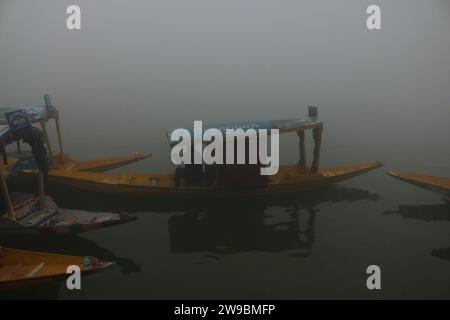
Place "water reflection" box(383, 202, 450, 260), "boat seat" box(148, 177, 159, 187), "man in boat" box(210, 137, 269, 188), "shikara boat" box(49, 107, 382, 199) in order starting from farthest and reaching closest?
"boat seat" box(148, 177, 159, 187)
"shikara boat" box(49, 107, 382, 199)
"water reflection" box(383, 202, 450, 260)
"man in boat" box(210, 137, 269, 188)

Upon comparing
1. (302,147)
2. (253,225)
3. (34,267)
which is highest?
(302,147)

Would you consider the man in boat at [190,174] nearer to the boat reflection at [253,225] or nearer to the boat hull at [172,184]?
the boat hull at [172,184]

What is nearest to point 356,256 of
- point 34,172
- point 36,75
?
point 34,172

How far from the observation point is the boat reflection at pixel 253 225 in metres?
11.2

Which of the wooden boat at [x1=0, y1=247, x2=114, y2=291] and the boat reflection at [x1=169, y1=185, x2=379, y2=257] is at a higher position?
the wooden boat at [x1=0, y1=247, x2=114, y2=291]

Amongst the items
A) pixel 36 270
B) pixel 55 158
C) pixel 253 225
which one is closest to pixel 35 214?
pixel 36 270

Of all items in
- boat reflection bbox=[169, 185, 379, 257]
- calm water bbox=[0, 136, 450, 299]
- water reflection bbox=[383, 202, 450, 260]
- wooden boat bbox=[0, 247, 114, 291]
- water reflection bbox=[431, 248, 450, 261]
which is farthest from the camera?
water reflection bbox=[383, 202, 450, 260]

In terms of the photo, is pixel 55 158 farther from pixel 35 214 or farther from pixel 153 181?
pixel 35 214

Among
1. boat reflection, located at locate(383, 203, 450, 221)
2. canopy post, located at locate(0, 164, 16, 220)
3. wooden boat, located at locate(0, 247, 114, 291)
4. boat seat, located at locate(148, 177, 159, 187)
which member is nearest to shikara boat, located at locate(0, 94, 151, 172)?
boat seat, located at locate(148, 177, 159, 187)

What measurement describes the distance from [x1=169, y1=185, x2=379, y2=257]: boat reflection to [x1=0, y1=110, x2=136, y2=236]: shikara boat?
247 cm

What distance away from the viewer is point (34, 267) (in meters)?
8.59

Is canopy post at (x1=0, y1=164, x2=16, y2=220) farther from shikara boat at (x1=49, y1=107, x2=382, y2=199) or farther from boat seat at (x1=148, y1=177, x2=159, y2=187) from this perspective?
boat seat at (x1=148, y1=177, x2=159, y2=187)

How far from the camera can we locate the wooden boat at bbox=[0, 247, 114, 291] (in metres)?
8.14

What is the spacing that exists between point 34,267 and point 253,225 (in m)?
6.38
